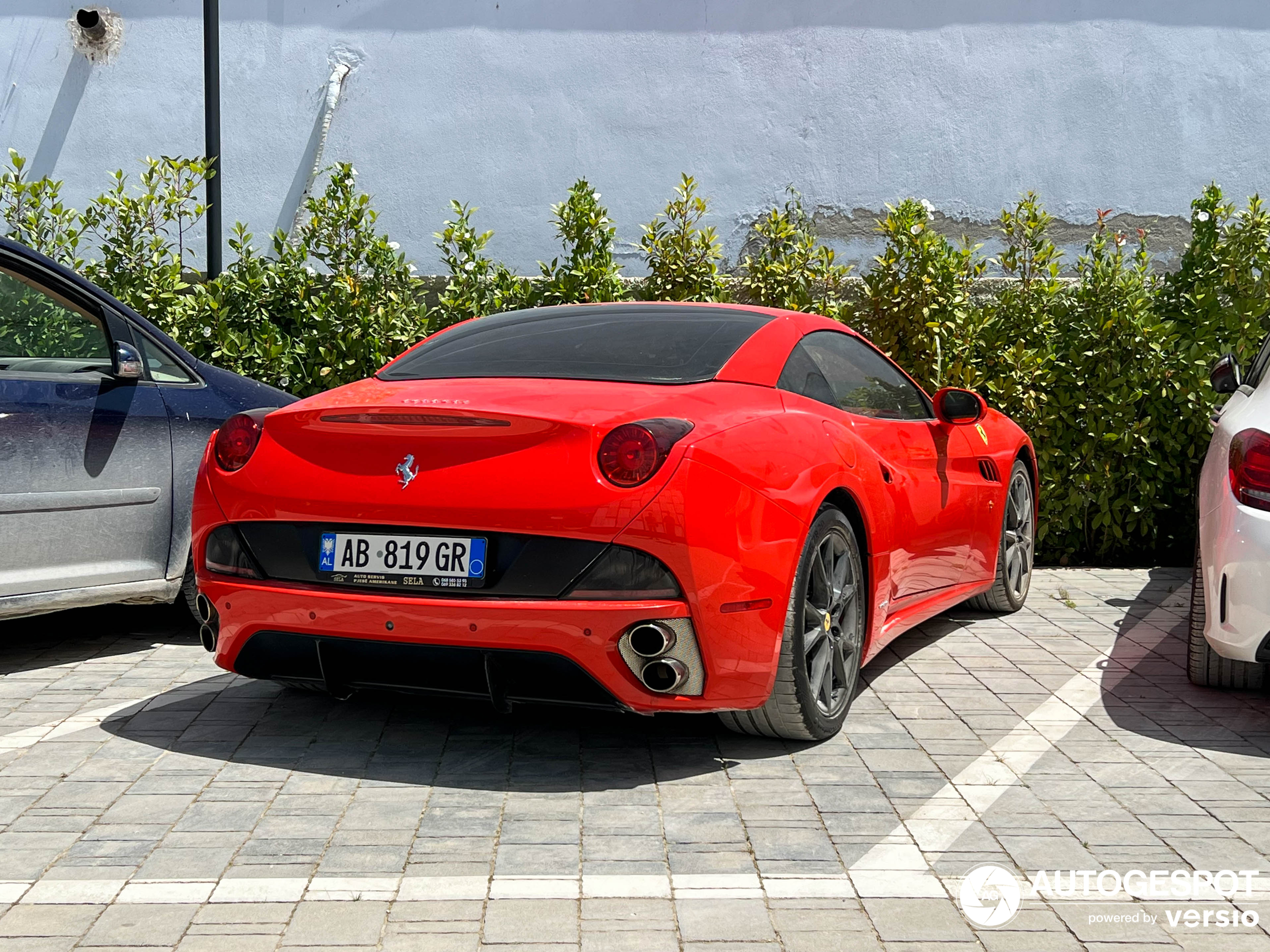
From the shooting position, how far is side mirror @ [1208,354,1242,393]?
19.8 ft

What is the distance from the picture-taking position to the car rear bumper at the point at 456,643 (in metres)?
3.82

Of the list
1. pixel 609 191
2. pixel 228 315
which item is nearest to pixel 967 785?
pixel 228 315

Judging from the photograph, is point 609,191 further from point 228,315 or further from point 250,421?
point 250,421

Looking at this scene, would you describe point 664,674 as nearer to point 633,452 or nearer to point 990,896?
point 633,452

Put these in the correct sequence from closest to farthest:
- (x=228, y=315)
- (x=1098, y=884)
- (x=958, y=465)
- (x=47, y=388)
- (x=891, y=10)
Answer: (x=1098, y=884) < (x=47, y=388) < (x=958, y=465) < (x=228, y=315) < (x=891, y=10)

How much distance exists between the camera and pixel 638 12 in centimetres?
972

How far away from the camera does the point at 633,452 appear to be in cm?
384

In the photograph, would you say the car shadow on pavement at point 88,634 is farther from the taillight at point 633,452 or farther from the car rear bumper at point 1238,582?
the car rear bumper at point 1238,582

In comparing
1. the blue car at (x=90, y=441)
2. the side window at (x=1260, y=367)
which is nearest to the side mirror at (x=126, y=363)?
the blue car at (x=90, y=441)

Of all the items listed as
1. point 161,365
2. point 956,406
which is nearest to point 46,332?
point 161,365

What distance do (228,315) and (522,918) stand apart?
19.2 feet

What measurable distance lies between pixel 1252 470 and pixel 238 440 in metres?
3.20

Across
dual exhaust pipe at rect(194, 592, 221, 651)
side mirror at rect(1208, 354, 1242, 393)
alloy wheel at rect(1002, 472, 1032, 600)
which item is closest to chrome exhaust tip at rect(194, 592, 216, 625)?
dual exhaust pipe at rect(194, 592, 221, 651)

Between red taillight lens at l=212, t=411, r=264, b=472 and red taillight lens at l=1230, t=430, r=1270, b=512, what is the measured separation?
3.11m
